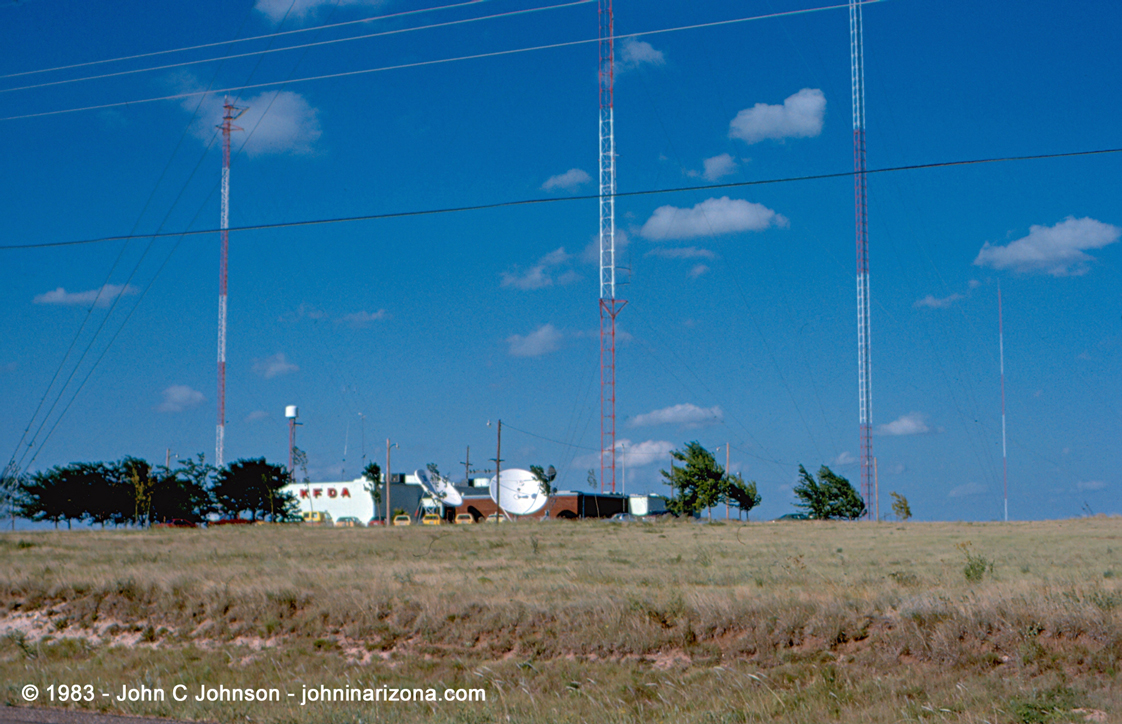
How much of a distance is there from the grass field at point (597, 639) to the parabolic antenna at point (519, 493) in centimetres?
5578

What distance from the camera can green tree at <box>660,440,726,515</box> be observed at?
307 feet

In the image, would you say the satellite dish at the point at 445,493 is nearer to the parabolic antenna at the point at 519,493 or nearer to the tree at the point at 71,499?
the parabolic antenna at the point at 519,493

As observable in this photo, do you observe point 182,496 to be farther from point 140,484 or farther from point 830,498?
point 830,498

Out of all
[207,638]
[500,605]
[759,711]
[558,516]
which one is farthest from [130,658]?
[558,516]

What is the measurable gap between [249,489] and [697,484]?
4781cm

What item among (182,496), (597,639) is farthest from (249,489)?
(597,639)

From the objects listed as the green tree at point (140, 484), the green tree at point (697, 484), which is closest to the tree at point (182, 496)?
the green tree at point (140, 484)

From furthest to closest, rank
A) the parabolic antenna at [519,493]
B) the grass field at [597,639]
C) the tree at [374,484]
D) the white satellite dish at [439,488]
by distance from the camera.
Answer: the tree at [374,484] < the white satellite dish at [439,488] < the parabolic antenna at [519,493] < the grass field at [597,639]

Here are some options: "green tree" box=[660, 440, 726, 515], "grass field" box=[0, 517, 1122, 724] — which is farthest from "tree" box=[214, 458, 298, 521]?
"grass field" box=[0, 517, 1122, 724]

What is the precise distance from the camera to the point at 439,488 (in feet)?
322

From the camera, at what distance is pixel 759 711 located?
44.5 feet

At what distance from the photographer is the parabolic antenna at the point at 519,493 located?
86.2 m

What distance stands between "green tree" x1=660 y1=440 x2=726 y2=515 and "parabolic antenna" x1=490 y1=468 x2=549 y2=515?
48.3 ft

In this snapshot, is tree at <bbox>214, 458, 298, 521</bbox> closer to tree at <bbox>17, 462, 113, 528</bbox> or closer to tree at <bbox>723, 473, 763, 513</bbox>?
tree at <bbox>17, 462, 113, 528</bbox>
